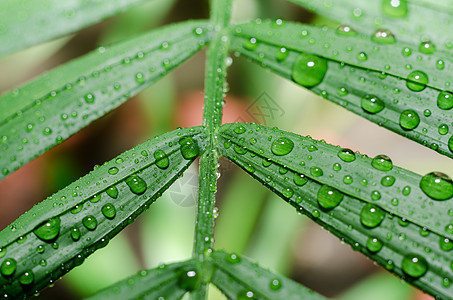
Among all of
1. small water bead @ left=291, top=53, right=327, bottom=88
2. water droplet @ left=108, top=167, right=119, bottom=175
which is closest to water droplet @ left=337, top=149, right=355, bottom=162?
small water bead @ left=291, top=53, right=327, bottom=88

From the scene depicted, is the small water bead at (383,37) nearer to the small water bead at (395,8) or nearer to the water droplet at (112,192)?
the small water bead at (395,8)

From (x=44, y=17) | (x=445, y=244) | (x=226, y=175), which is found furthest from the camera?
(x=226, y=175)

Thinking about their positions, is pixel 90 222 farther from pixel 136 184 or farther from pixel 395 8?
pixel 395 8

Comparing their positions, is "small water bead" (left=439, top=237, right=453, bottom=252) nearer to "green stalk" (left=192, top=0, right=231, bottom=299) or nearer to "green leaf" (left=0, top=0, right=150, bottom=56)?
"green stalk" (left=192, top=0, right=231, bottom=299)

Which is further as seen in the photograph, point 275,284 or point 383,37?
point 383,37

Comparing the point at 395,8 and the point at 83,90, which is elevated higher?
the point at 395,8

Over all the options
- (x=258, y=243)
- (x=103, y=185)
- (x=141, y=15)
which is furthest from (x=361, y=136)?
(x=103, y=185)

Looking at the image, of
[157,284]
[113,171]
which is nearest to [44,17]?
[113,171]
